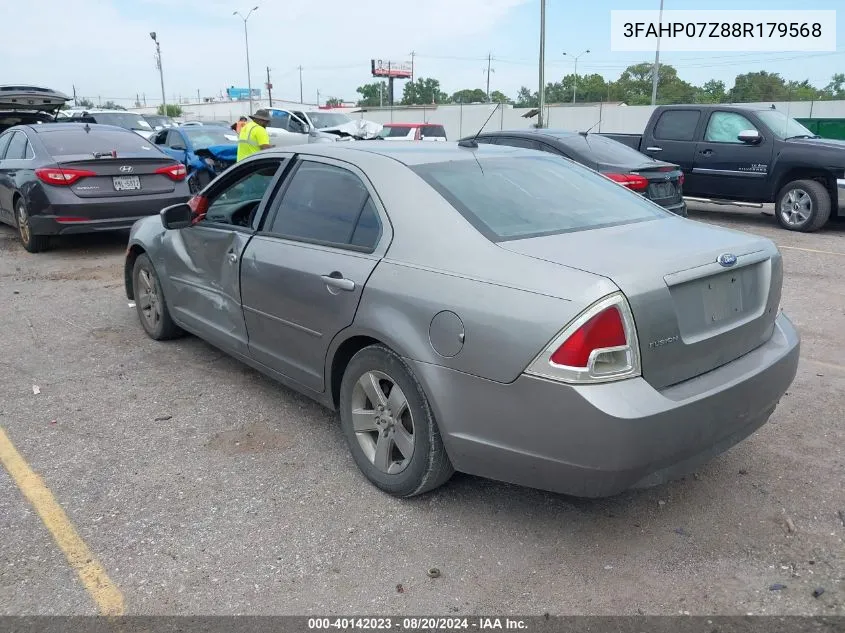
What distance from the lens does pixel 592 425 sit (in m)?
2.54

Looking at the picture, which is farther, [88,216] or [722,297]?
[88,216]

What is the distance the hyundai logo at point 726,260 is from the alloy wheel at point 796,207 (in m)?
8.43

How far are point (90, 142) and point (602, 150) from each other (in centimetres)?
618

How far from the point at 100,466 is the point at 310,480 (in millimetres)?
1085

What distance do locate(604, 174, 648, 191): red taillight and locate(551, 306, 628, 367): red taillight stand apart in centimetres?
562

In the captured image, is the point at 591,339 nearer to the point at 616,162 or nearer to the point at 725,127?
the point at 616,162

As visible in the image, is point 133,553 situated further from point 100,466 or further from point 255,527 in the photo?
point 100,466

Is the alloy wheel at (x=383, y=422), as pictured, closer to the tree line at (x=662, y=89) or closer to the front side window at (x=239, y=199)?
the front side window at (x=239, y=199)

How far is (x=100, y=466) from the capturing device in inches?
144

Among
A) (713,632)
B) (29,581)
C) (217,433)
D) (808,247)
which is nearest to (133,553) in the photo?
(29,581)

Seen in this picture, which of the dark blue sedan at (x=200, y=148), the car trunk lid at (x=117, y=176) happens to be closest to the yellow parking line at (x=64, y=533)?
the car trunk lid at (x=117, y=176)

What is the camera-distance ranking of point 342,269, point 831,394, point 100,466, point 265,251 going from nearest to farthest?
point 342,269 → point 100,466 → point 265,251 → point 831,394

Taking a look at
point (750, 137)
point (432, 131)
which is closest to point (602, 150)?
point (750, 137)

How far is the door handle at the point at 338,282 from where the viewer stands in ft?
10.9
